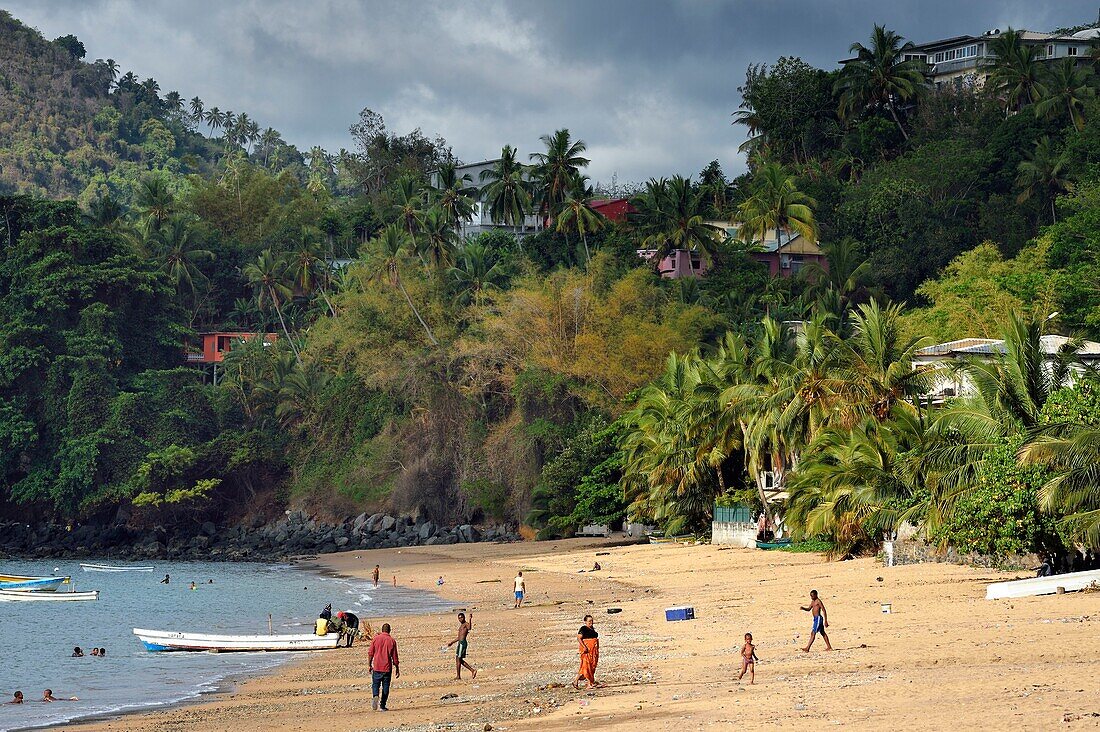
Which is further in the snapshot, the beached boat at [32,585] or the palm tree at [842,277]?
the palm tree at [842,277]

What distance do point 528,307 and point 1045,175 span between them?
1150 inches

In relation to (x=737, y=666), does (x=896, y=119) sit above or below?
above

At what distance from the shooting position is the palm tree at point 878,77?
81.6 m

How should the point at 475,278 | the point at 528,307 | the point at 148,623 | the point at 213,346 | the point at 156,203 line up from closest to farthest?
the point at 148,623 < the point at 528,307 < the point at 475,278 < the point at 213,346 < the point at 156,203

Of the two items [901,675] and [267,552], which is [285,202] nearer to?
[267,552]

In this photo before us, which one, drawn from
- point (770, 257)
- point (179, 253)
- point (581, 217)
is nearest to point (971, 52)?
point (770, 257)

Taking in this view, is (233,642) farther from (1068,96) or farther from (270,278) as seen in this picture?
(1068,96)

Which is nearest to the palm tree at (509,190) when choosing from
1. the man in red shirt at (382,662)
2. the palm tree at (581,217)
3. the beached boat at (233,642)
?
the palm tree at (581,217)

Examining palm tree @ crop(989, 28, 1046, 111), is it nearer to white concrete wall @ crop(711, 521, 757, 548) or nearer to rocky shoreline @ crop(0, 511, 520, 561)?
rocky shoreline @ crop(0, 511, 520, 561)

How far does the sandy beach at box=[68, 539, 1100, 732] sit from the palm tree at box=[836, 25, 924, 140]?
5379 centimetres

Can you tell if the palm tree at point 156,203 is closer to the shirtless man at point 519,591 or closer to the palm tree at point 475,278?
the palm tree at point 475,278

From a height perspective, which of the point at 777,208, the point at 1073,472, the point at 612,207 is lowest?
the point at 1073,472

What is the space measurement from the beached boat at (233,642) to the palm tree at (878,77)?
62.7 m

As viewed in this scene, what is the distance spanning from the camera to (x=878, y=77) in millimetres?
81562
